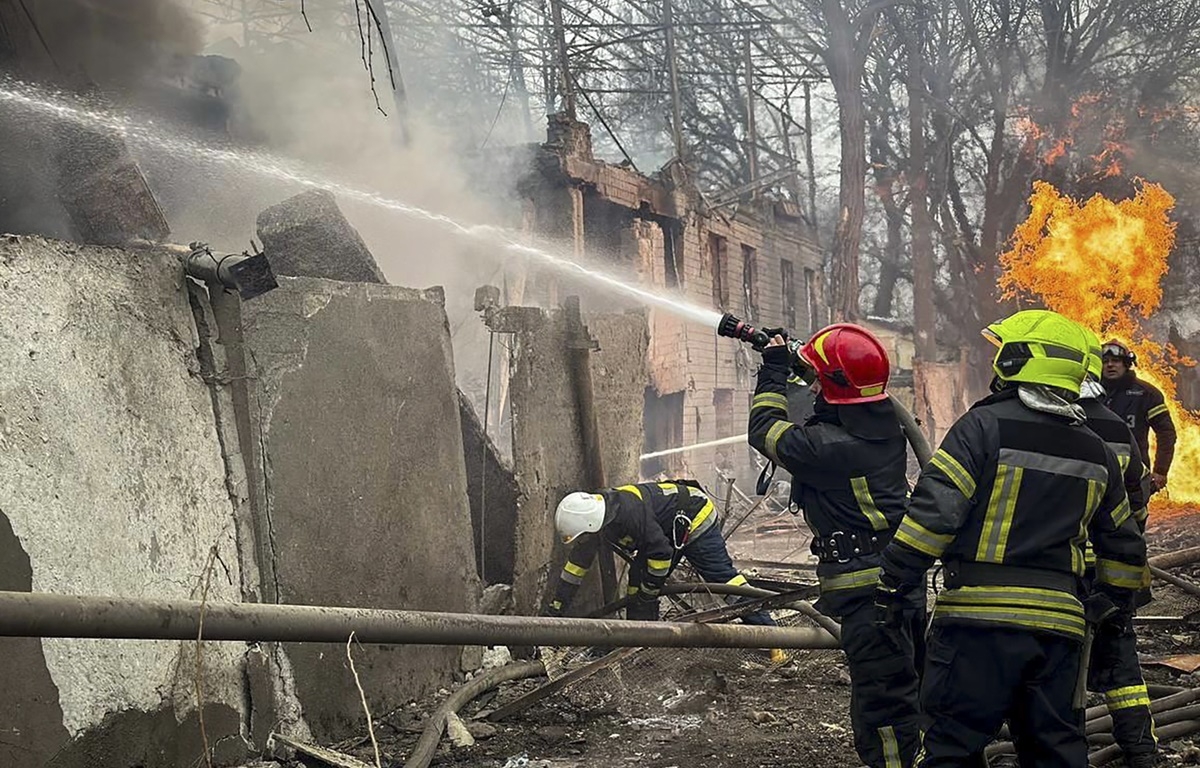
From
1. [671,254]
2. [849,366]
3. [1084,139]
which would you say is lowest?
[849,366]

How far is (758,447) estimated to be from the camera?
436 centimetres

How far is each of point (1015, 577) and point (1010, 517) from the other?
0.62ft

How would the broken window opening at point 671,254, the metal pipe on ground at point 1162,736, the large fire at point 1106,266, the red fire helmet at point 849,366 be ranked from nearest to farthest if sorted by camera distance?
the metal pipe on ground at point 1162,736 → the red fire helmet at point 849,366 → the large fire at point 1106,266 → the broken window opening at point 671,254

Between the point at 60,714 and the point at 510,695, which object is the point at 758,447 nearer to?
the point at 510,695

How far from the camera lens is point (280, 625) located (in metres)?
2.10

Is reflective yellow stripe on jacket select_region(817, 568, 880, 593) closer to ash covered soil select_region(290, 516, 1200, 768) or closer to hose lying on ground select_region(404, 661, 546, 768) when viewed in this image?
ash covered soil select_region(290, 516, 1200, 768)

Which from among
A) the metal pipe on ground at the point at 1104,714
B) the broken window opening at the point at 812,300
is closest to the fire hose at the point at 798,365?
the metal pipe on ground at the point at 1104,714

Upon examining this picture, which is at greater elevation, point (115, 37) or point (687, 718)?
point (115, 37)

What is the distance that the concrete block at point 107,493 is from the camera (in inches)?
134

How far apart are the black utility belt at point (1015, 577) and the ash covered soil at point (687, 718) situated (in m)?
1.25

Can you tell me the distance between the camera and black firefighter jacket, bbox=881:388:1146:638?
3195 mm

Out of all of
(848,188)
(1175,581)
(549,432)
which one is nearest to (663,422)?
(848,188)

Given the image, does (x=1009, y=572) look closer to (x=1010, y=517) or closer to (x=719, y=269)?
(x=1010, y=517)

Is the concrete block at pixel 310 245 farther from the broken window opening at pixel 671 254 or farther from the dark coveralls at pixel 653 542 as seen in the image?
A: the broken window opening at pixel 671 254
